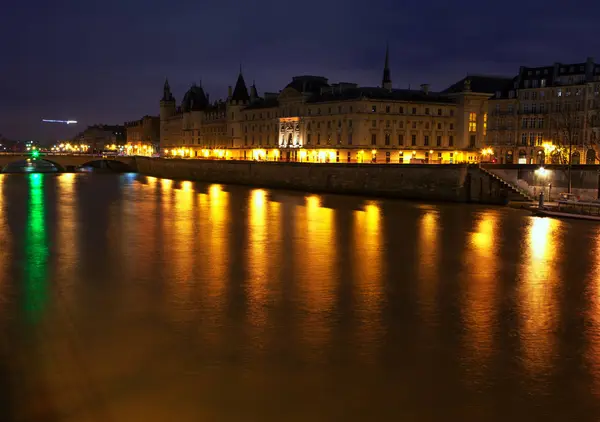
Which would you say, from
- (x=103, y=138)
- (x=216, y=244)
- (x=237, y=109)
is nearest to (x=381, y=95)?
(x=237, y=109)

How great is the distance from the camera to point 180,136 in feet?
351

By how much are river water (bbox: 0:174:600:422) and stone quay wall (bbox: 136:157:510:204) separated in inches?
668

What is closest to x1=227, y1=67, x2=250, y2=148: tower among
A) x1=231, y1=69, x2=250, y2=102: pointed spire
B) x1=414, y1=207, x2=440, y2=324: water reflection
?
x1=231, y1=69, x2=250, y2=102: pointed spire

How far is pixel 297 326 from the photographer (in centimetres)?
1352

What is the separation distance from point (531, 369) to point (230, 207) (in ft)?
98.2

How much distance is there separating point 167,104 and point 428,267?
10111 cm

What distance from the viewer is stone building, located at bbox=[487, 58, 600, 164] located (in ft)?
179

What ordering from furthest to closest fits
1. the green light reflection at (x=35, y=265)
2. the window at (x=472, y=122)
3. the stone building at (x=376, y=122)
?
the window at (x=472, y=122) → the stone building at (x=376, y=122) → the green light reflection at (x=35, y=265)

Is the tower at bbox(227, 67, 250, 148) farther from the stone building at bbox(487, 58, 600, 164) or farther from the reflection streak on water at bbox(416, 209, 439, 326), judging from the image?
the reflection streak on water at bbox(416, 209, 439, 326)

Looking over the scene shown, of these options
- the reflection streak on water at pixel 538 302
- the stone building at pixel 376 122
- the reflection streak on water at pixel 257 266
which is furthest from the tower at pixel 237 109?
the reflection streak on water at pixel 538 302

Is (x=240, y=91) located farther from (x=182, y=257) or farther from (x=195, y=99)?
(x=182, y=257)

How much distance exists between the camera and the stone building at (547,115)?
179 ft

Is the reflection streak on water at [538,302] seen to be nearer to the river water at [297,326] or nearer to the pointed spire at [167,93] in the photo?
the river water at [297,326]

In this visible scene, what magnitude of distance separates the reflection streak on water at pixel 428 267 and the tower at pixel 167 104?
88492 millimetres
